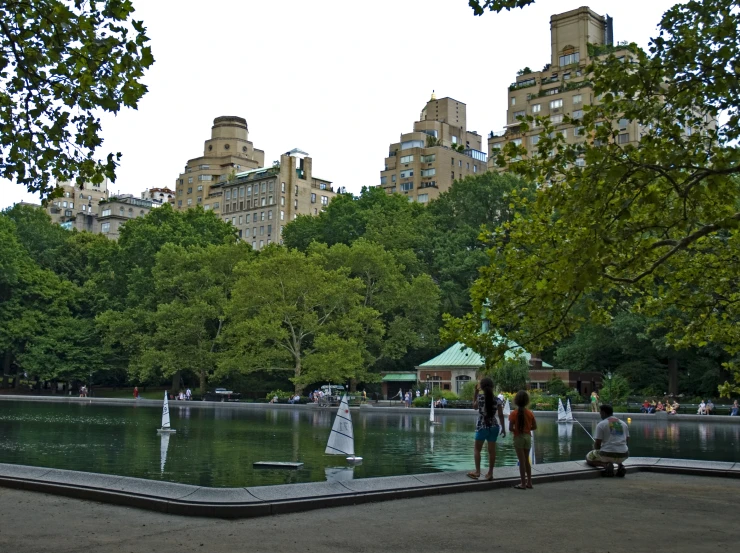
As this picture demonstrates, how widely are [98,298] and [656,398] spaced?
53.2 m

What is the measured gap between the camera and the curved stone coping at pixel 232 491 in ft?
34.8

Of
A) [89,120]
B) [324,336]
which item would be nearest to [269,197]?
[324,336]

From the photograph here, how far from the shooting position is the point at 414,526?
9.97 metres

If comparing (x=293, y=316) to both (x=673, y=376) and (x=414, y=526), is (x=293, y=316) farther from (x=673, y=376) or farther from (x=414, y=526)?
(x=414, y=526)

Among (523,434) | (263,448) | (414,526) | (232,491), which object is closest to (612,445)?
(523,434)

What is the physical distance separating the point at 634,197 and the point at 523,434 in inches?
173

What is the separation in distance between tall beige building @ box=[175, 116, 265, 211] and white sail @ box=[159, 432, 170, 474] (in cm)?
13592

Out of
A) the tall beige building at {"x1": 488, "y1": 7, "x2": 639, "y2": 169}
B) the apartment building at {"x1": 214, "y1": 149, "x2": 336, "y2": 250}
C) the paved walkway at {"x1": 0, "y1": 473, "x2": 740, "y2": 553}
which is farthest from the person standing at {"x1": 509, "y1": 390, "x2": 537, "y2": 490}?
the apartment building at {"x1": 214, "y1": 149, "x2": 336, "y2": 250}

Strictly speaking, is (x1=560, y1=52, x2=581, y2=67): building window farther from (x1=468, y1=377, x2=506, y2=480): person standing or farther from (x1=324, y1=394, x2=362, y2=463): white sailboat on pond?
(x1=468, y1=377, x2=506, y2=480): person standing

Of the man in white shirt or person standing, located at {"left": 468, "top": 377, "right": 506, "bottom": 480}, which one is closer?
person standing, located at {"left": 468, "top": 377, "right": 506, "bottom": 480}

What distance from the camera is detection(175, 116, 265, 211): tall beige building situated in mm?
164500

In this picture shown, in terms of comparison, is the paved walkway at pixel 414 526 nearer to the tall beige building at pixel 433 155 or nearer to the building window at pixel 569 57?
the building window at pixel 569 57

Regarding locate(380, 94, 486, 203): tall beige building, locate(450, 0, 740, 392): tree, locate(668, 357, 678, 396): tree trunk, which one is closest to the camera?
locate(450, 0, 740, 392): tree

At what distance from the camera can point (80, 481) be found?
12133mm
